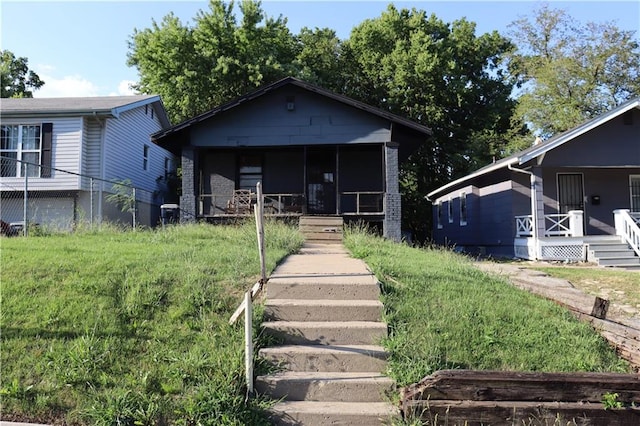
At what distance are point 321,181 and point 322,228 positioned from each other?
14.8ft

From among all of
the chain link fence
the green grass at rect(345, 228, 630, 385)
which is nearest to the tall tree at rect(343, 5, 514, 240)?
the chain link fence

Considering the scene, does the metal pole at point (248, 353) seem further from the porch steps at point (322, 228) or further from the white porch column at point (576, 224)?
the white porch column at point (576, 224)

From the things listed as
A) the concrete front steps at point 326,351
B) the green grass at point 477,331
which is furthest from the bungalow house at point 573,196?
the concrete front steps at point 326,351

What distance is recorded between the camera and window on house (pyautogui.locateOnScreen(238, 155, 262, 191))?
16859 millimetres

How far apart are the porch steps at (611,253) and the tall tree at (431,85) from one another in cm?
1263

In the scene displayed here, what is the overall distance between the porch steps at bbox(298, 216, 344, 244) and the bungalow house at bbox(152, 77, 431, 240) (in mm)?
1299

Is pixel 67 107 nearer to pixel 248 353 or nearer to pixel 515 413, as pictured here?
pixel 248 353

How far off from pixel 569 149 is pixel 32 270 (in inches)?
597

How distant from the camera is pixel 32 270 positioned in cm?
584

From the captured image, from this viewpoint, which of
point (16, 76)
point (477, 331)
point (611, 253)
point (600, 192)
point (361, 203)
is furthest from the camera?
point (16, 76)

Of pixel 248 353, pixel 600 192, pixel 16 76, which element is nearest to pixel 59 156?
pixel 248 353

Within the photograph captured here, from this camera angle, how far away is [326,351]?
14.1 ft

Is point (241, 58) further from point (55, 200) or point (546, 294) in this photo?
point (546, 294)

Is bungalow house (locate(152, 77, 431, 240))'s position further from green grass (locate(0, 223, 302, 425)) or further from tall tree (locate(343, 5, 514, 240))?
tall tree (locate(343, 5, 514, 240))
